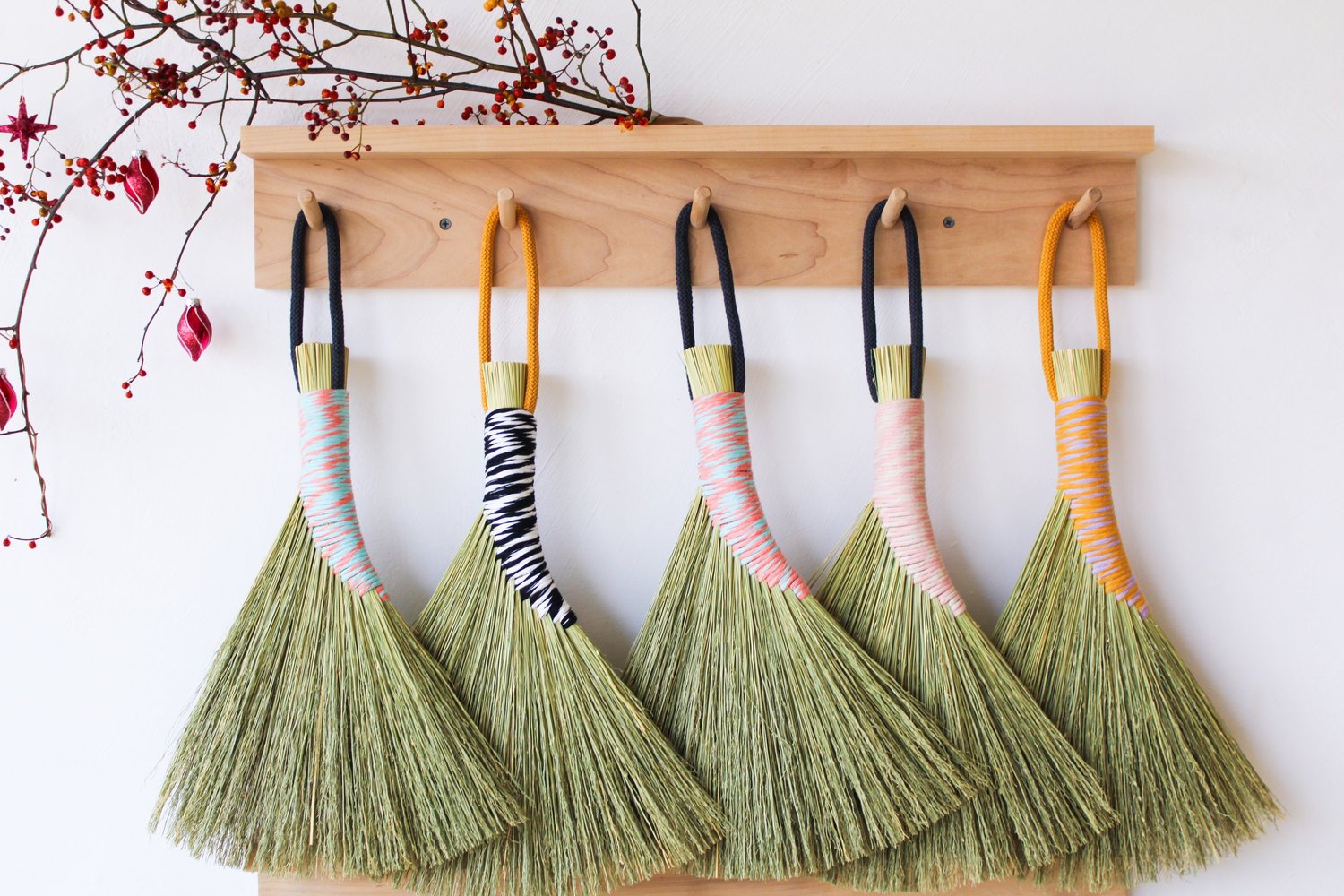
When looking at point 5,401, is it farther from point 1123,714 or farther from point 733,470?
point 1123,714

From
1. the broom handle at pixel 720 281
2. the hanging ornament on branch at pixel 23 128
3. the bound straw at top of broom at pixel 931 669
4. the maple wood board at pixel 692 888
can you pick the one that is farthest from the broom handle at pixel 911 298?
the hanging ornament on branch at pixel 23 128

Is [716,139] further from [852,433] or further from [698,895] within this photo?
[698,895]

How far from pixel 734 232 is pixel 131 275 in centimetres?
60

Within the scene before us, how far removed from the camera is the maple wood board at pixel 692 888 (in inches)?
33.3

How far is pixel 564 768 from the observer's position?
79 cm

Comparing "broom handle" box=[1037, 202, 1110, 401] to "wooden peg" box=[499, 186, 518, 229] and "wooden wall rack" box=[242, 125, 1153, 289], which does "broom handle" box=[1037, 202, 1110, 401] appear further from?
"wooden peg" box=[499, 186, 518, 229]

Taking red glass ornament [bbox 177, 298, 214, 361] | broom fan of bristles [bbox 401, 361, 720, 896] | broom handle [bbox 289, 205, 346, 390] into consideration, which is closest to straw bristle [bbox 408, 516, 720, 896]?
broom fan of bristles [bbox 401, 361, 720, 896]

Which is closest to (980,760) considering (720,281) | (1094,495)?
(1094,495)

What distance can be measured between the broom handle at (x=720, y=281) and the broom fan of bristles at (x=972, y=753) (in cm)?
13

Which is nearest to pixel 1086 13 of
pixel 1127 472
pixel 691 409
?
pixel 1127 472

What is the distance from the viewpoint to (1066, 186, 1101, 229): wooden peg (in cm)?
82

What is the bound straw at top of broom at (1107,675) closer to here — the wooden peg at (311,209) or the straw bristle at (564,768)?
the straw bristle at (564,768)

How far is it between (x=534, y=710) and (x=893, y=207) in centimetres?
57

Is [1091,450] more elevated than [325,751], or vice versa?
[1091,450]
